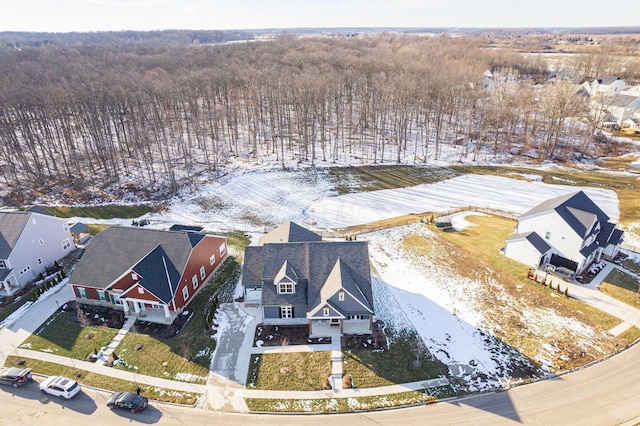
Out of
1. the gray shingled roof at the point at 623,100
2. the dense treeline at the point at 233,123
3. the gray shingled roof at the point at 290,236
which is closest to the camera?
the gray shingled roof at the point at 290,236

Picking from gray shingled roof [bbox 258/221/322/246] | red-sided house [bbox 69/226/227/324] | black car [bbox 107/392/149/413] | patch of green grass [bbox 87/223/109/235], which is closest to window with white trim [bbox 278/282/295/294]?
gray shingled roof [bbox 258/221/322/246]

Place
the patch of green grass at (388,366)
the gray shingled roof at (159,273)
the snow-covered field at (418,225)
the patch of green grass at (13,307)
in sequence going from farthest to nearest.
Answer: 1. the patch of green grass at (13,307)
2. the gray shingled roof at (159,273)
3. the snow-covered field at (418,225)
4. the patch of green grass at (388,366)

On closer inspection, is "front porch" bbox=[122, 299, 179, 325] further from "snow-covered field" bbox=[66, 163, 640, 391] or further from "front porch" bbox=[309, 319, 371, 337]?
"snow-covered field" bbox=[66, 163, 640, 391]

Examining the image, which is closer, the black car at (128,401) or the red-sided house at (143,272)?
the black car at (128,401)

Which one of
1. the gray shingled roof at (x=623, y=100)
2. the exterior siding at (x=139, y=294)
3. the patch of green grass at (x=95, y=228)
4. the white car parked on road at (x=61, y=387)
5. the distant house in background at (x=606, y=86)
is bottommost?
the white car parked on road at (x=61, y=387)

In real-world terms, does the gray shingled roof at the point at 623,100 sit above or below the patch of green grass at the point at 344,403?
above

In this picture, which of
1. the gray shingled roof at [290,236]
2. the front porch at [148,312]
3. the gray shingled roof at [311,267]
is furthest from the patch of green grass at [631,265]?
the front porch at [148,312]

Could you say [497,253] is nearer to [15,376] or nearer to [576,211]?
[576,211]

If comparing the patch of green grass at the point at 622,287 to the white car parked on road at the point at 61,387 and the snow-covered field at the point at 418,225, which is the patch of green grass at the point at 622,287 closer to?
the snow-covered field at the point at 418,225
